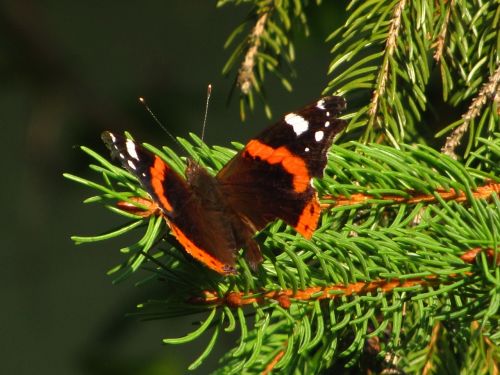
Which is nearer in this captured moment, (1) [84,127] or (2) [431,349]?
(2) [431,349]

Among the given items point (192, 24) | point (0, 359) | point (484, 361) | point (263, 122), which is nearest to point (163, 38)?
point (192, 24)

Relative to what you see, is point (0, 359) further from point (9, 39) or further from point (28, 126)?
point (9, 39)

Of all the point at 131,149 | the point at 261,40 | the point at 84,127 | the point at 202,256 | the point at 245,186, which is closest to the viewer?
the point at 202,256

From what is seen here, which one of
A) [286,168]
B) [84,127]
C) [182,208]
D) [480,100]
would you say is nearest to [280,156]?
[286,168]

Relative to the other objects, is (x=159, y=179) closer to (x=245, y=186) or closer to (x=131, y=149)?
(x=131, y=149)

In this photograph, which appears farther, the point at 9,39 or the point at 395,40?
the point at 9,39

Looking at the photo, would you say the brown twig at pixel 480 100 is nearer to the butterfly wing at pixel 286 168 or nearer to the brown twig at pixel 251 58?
the butterfly wing at pixel 286 168

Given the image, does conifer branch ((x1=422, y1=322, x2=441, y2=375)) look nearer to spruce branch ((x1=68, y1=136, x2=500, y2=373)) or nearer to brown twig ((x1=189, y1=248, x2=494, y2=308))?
spruce branch ((x1=68, y1=136, x2=500, y2=373))

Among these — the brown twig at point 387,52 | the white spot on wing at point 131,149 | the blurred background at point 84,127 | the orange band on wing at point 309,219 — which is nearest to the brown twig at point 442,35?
the brown twig at point 387,52
